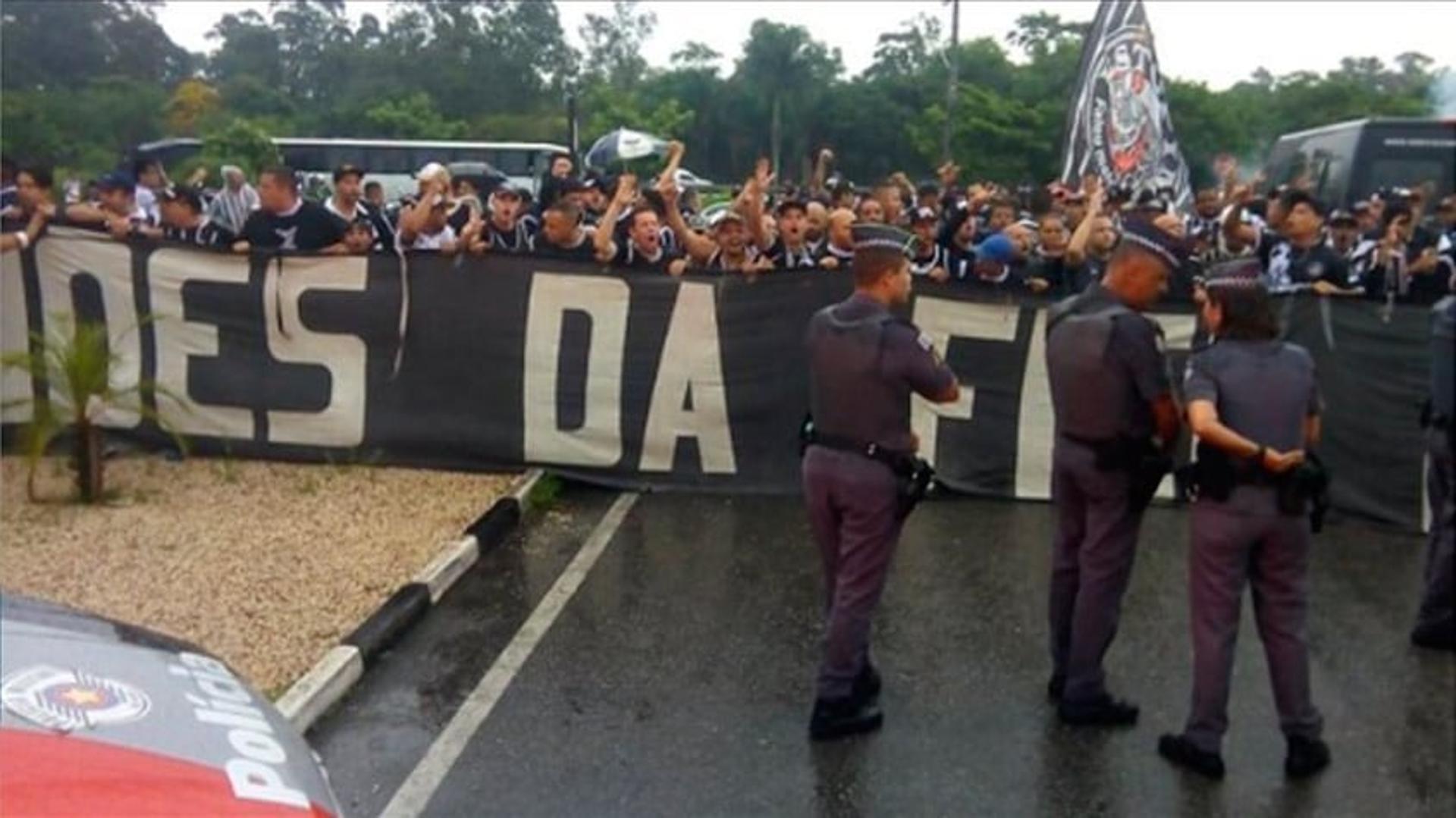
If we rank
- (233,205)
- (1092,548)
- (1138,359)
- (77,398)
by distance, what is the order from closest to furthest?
(1138,359), (1092,548), (77,398), (233,205)

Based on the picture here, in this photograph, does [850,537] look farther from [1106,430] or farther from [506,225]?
[506,225]

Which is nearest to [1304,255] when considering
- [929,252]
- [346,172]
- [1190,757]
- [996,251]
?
[996,251]

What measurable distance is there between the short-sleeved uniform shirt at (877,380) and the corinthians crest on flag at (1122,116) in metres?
8.55

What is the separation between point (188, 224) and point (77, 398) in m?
2.59

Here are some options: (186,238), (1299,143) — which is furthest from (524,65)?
(186,238)

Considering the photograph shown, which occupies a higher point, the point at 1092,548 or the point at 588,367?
the point at 1092,548

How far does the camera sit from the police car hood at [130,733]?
2477 millimetres

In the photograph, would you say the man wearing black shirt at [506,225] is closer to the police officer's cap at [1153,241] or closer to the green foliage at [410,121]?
the police officer's cap at [1153,241]

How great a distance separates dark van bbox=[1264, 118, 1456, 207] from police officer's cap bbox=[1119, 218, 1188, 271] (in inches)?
404

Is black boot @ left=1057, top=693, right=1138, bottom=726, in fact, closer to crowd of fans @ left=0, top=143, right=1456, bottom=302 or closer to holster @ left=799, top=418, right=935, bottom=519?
holster @ left=799, top=418, right=935, bottom=519

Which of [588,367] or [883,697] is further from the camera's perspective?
[588,367]

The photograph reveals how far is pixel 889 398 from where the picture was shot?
5.32 meters

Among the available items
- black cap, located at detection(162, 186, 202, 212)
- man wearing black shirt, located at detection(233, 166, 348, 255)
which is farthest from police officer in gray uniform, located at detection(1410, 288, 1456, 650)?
black cap, located at detection(162, 186, 202, 212)

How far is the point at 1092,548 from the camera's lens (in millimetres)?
5543
